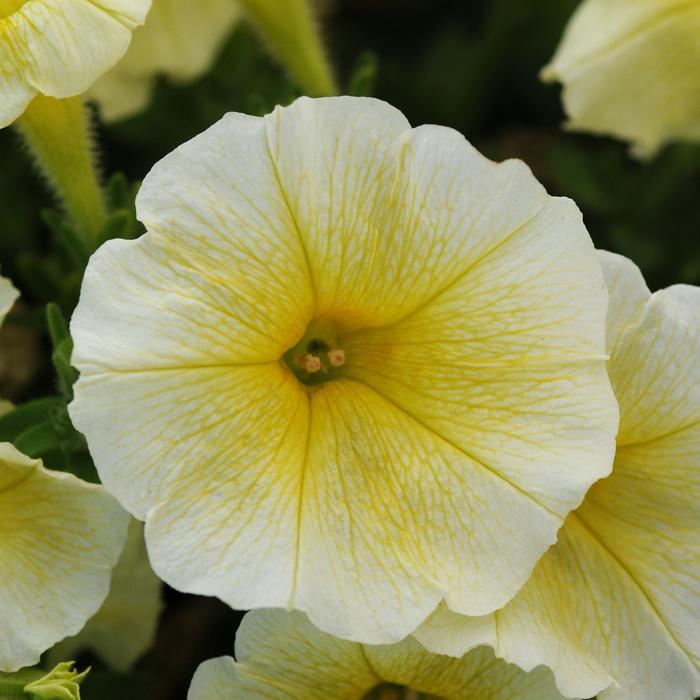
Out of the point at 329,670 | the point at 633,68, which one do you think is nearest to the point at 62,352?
the point at 329,670

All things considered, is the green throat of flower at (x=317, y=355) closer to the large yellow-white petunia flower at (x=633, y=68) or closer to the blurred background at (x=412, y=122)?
the blurred background at (x=412, y=122)

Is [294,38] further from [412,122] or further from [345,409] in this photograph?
[345,409]

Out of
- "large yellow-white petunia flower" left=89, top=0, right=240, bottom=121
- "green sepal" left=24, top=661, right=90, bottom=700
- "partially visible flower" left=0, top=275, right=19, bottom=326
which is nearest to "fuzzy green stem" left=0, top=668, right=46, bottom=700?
"green sepal" left=24, top=661, right=90, bottom=700

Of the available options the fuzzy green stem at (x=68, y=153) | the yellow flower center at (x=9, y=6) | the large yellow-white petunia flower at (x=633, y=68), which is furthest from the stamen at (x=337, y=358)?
the large yellow-white petunia flower at (x=633, y=68)

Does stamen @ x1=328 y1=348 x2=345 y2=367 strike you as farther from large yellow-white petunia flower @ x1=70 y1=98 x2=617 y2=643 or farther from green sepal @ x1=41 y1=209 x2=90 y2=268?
green sepal @ x1=41 y1=209 x2=90 y2=268

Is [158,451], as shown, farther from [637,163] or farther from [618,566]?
[637,163]

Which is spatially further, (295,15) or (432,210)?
(295,15)

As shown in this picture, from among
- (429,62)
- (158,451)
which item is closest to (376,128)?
(158,451)
